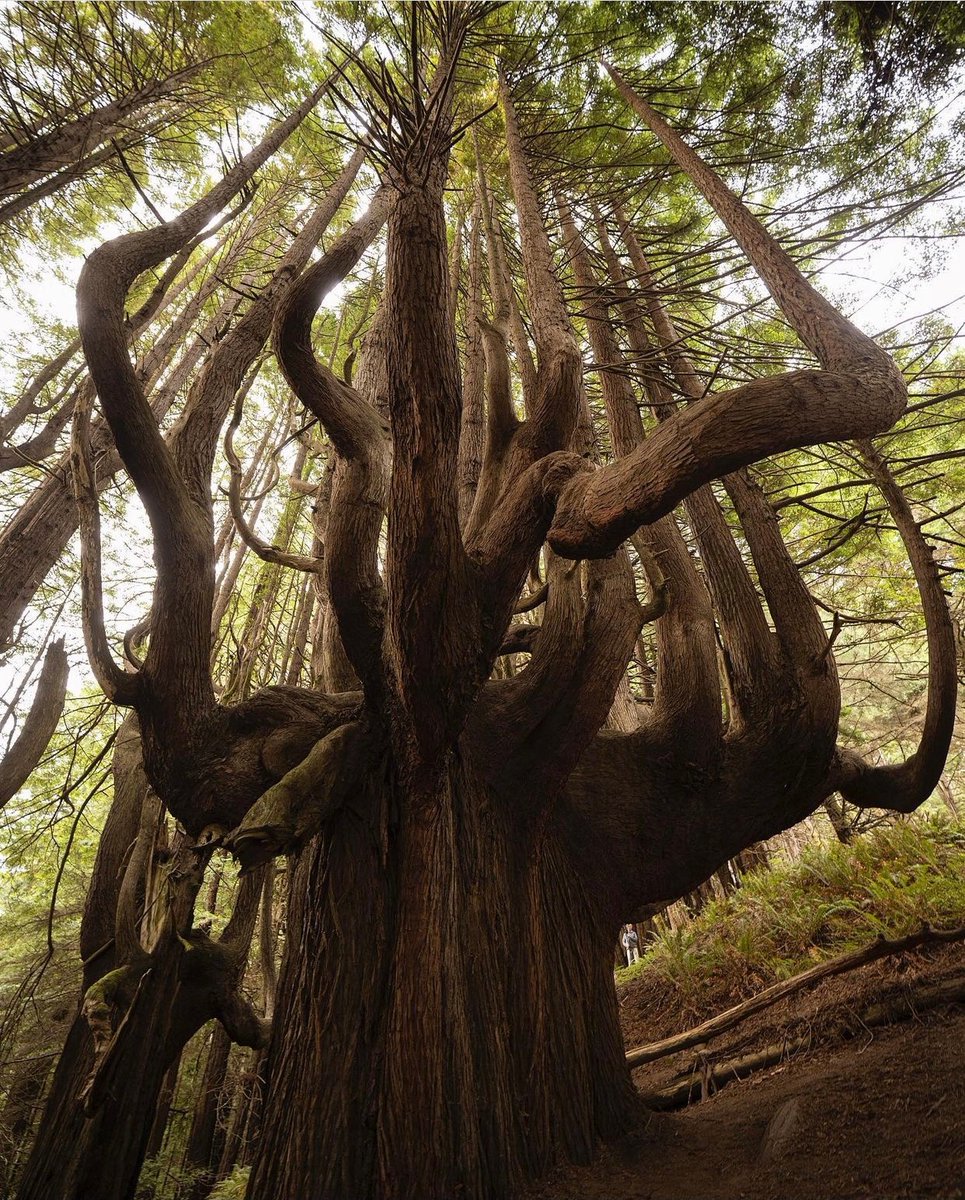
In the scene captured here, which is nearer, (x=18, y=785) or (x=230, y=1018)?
(x=18, y=785)

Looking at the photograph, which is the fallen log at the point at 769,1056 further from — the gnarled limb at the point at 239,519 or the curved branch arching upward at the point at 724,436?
the gnarled limb at the point at 239,519

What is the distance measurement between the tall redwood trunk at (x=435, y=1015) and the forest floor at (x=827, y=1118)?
293 mm

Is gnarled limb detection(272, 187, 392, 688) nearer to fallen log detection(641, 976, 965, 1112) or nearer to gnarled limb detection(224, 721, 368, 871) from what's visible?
gnarled limb detection(224, 721, 368, 871)

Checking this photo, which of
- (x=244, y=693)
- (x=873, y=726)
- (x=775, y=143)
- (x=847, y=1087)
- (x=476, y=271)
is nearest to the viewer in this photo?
(x=847, y=1087)

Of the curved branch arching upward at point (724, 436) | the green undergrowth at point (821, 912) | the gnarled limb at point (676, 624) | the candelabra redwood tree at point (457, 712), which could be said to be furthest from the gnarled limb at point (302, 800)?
the green undergrowth at point (821, 912)

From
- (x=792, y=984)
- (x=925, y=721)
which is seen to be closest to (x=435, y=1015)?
(x=792, y=984)

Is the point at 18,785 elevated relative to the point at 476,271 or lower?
lower

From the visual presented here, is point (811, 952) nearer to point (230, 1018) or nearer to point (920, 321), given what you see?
point (230, 1018)

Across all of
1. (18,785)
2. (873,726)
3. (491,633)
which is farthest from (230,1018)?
(873,726)

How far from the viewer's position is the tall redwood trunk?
2.26m

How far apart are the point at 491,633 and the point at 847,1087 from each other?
8.34 feet

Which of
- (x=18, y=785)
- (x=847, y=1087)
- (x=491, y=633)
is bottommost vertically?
(x=847, y=1087)

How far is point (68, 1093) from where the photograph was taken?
3078 mm

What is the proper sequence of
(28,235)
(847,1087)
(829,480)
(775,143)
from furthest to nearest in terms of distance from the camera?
(28,235) → (829,480) → (775,143) → (847,1087)
